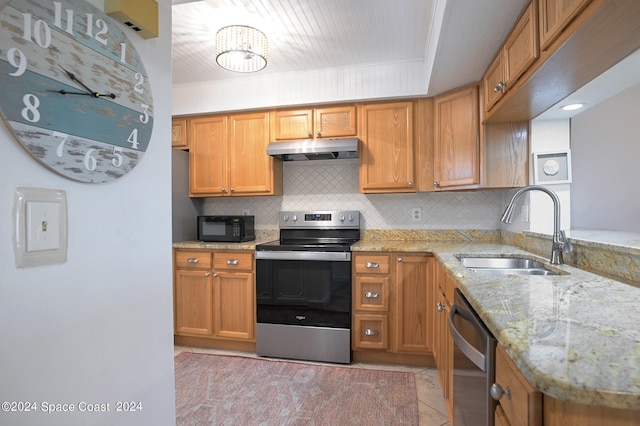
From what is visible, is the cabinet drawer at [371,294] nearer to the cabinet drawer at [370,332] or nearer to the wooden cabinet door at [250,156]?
the cabinet drawer at [370,332]

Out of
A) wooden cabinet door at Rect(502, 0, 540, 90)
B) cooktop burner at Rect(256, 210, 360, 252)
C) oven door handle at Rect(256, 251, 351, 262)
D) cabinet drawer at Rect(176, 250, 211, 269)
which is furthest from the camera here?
cooktop burner at Rect(256, 210, 360, 252)

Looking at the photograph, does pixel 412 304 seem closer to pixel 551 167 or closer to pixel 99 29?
pixel 551 167

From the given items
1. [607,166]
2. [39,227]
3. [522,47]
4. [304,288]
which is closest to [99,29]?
[39,227]

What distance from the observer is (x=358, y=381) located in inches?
82.7

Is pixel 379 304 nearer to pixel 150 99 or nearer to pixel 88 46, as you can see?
pixel 150 99

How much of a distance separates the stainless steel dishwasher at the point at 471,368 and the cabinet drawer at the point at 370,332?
3.17 ft

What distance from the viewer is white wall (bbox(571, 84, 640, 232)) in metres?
1.95

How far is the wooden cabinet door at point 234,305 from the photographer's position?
254 centimetres

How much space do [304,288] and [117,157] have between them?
1.86m

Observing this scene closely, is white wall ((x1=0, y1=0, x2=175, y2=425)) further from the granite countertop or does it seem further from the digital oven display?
the digital oven display

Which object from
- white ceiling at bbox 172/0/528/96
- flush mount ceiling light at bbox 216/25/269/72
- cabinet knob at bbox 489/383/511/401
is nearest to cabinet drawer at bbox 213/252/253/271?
flush mount ceiling light at bbox 216/25/269/72

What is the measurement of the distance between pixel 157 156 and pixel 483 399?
3.92ft

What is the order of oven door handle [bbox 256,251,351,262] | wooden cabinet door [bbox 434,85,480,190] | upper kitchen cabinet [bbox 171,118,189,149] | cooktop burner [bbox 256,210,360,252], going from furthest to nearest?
upper kitchen cabinet [bbox 171,118,189,149] < cooktop burner [bbox 256,210,360,252] < oven door handle [bbox 256,251,351,262] < wooden cabinet door [bbox 434,85,480,190]

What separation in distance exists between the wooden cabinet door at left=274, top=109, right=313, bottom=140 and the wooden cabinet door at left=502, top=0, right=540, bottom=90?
1512mm
